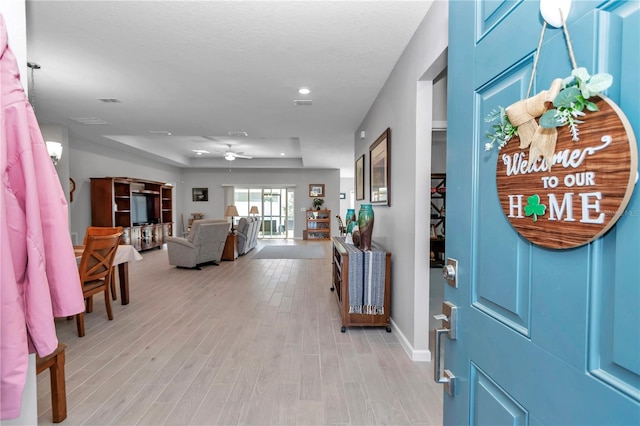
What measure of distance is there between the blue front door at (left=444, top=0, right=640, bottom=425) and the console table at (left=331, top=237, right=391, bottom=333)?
1.90 meters

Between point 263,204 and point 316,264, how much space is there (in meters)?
5.30

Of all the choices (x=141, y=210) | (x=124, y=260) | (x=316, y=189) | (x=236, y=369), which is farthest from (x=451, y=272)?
(x=316, y=189)

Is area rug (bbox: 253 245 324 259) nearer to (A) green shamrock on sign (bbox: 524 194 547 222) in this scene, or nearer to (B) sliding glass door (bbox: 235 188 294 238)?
(B) sliding glass door (bbox: 235 188 294 238)

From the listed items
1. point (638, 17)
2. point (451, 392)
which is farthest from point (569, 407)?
point (638, 17)

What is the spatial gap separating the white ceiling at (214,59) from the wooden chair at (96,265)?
1.73 meters

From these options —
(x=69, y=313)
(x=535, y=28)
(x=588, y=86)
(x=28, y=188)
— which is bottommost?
(x=69, y=313)

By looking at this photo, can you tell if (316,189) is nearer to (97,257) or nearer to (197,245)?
(197,245)

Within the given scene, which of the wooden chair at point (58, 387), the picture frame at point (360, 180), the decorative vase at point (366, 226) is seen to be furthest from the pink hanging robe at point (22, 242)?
the picture frame at point (360, 180)

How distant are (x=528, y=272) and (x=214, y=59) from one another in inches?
118

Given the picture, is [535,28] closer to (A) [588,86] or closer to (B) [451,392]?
(A) [588,86]

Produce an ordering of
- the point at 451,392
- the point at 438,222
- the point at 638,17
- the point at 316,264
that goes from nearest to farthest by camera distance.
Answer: the point at 638,17 < the point at 451,392 < the point at 438,222 < the point at 316,264

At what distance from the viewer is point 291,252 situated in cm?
777

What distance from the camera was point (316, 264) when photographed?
629 centimetres

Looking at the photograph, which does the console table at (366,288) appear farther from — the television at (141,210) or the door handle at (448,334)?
the television at (141,210)
